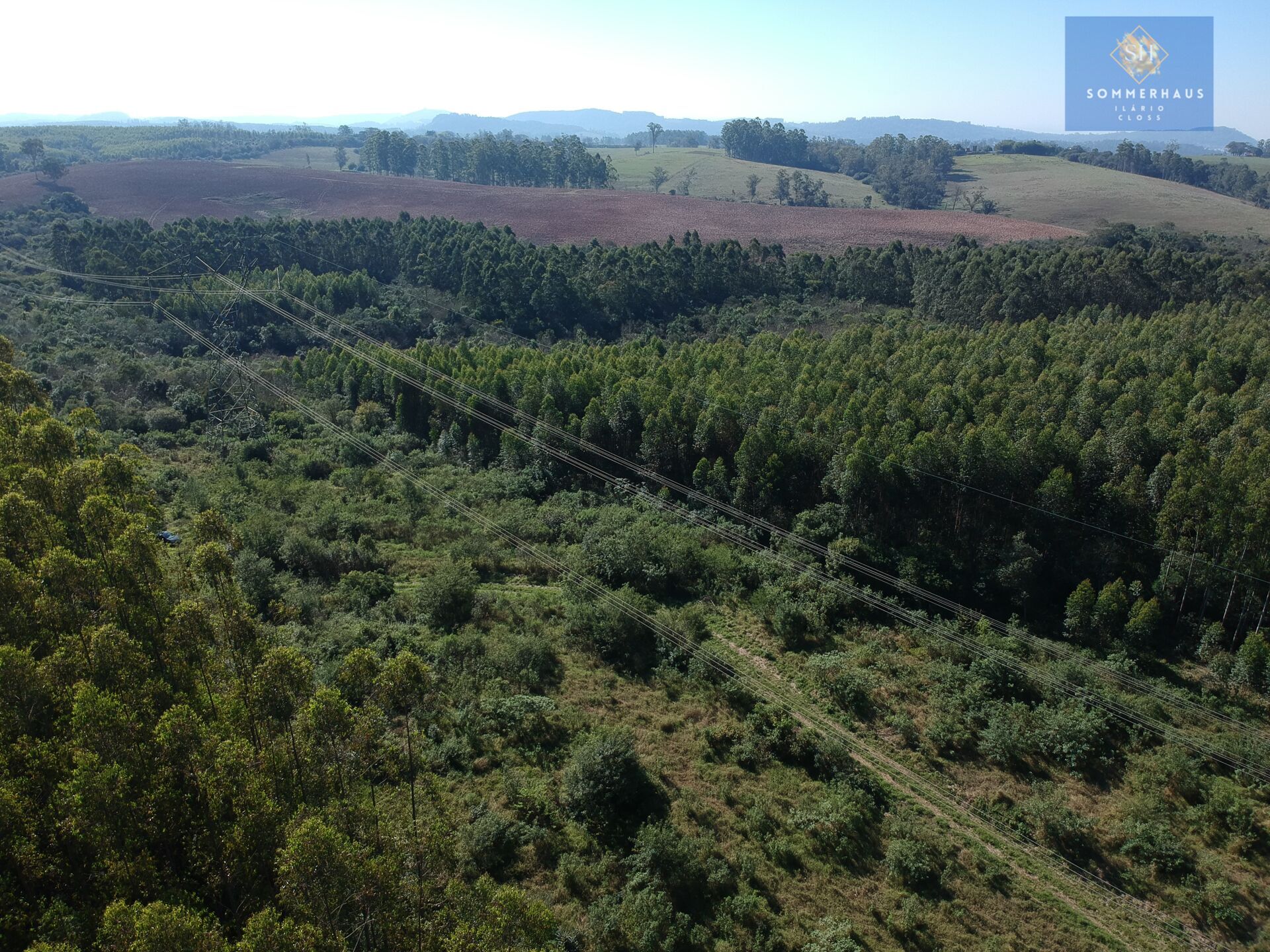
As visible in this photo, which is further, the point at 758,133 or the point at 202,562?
the point at 758,133

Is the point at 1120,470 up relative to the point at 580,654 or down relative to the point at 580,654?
up

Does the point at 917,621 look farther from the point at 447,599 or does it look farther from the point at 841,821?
the point at 447,599

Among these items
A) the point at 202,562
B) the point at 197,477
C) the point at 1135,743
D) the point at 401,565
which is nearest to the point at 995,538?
the point at 1135,743

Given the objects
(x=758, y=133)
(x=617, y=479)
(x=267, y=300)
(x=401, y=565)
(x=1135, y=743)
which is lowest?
(x=1135, y=743)

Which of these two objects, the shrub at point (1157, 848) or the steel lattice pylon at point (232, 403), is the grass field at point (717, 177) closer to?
the steel lattice pylon at point (232, 403)

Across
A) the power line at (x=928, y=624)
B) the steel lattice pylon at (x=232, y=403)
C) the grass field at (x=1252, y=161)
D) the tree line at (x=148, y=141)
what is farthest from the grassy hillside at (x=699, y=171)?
the power line at (x=928, y=624)

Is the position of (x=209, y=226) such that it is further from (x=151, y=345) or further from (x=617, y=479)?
(x=617, y=479)

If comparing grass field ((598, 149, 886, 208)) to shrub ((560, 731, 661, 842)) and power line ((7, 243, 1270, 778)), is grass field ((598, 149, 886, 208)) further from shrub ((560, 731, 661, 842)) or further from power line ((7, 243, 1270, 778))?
shrub ((560, 731, 661, 842))
